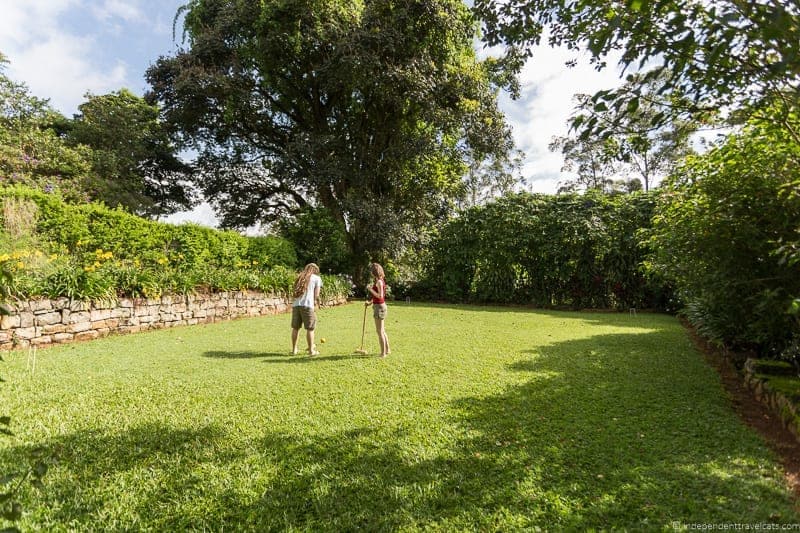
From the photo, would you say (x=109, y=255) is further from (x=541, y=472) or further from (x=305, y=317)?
(x=541, y=472)

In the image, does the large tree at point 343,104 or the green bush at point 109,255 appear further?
the large tree at point 343,104

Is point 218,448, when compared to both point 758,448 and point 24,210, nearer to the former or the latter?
point 758,448

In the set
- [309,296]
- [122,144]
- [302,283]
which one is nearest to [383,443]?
[309,296]

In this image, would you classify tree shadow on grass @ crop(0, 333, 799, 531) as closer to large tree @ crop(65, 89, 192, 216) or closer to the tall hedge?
the tall hedge

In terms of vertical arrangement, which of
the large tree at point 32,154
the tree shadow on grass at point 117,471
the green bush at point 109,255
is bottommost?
the tree shadow on grass at point 117,471

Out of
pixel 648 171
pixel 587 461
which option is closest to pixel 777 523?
pixel 587 461

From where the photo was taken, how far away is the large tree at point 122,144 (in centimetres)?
1520

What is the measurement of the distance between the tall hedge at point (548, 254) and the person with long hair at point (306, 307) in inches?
375

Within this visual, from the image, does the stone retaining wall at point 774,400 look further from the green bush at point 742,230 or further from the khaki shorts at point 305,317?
the khaki shorts at point 305,317

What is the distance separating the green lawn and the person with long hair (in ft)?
1.61

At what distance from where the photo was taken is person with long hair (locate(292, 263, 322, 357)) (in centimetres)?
632

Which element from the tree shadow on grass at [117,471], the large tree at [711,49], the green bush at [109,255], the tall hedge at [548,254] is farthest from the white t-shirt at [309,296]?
the tall hedge at [548,254]

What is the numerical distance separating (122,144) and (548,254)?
17.4m

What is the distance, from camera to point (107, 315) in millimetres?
7250
